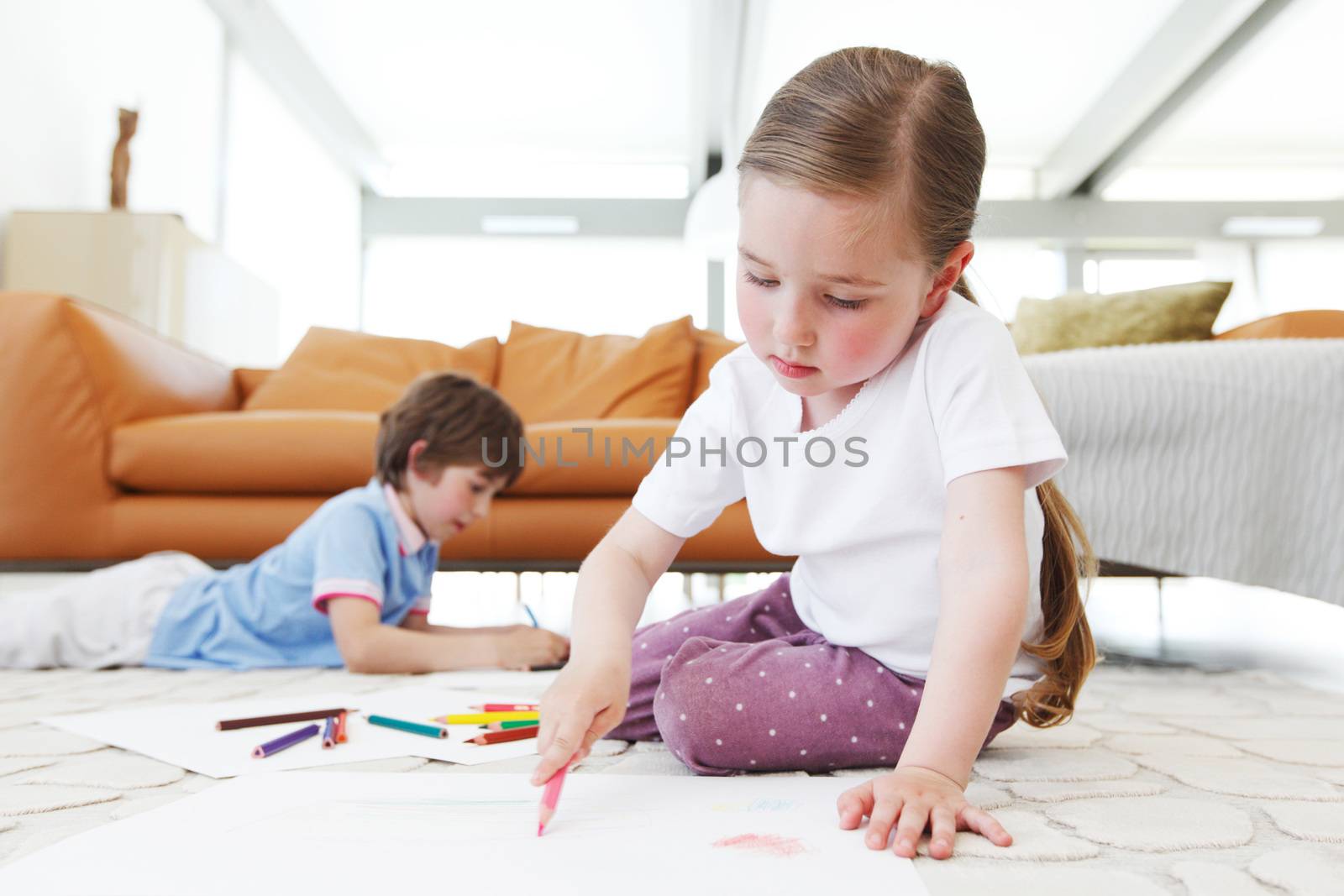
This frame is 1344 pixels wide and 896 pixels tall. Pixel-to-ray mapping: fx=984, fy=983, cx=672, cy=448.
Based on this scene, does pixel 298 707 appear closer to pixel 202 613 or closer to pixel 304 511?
pixel 202 613

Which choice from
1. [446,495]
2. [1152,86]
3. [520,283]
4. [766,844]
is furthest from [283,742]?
[520,283]

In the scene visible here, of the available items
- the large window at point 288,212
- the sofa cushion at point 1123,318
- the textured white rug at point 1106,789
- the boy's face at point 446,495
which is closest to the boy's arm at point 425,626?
the boy's face at point 446,495

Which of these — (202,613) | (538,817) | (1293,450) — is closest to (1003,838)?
(538,817)

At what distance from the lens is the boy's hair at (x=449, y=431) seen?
1411 millimetres

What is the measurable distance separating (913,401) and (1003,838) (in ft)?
0.93

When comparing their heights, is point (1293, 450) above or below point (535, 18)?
below

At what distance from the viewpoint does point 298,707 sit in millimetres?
946

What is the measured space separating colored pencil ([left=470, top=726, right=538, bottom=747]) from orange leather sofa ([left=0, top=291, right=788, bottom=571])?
3.02 ft

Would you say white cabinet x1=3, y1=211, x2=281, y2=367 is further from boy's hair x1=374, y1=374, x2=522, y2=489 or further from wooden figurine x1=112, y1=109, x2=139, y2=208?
boy's hair x1=374, y1=374, x2=522, y2=489

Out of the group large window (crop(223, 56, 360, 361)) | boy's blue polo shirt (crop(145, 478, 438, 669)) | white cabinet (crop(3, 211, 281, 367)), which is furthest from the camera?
large window (crop(223, 56, 360, 361))

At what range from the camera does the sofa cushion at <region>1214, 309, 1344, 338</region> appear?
6.14 ft

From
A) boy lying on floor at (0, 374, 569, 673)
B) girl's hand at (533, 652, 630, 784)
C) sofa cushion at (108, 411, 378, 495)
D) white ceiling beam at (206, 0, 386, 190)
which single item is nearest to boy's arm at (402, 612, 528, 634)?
boy lying on floor at (0, 374, 569, 673)

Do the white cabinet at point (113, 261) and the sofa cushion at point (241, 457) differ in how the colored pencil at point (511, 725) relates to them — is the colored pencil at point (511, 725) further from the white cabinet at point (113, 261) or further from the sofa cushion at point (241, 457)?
the white cabinet at point (113, 261)

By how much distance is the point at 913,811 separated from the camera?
1.66ft
